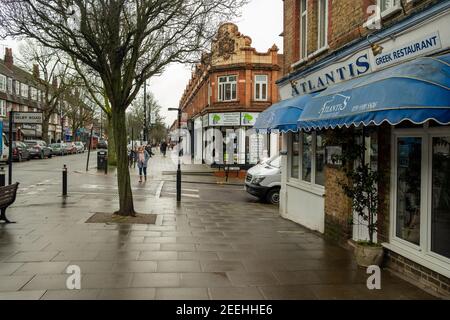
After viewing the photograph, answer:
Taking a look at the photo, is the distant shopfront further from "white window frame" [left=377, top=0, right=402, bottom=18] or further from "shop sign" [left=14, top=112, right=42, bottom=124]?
"white window frame" [left=377, top=0, right=402, bottom=18]

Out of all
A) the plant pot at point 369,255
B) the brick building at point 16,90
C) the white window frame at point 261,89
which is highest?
the brick building at point 16,90

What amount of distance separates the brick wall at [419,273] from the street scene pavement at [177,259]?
0.16 meters

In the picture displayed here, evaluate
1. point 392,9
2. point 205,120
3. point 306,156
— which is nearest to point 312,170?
point 306,156

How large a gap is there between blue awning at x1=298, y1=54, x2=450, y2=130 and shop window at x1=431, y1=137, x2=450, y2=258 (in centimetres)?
97

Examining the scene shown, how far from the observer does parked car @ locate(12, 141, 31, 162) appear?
32.0 meters

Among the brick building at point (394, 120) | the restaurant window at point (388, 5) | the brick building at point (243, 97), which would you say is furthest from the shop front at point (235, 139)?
the restaurant window at point (388, 5)

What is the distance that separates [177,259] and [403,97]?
3975mm

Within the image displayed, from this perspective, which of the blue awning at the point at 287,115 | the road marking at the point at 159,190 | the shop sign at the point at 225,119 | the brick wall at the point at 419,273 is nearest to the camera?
the brick wall at the point at 419,273

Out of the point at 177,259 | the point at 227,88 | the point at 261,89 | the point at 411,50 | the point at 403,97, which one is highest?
the point at 227,88

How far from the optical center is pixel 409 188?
245 inches

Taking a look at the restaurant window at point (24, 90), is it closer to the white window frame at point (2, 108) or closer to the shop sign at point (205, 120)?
the white window frame at point (2, 108)

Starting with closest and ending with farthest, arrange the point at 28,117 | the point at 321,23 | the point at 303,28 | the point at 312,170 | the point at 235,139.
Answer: the point at 312,170, the point at 321,23, the point at 303,28, the point at 28,117, the point at 235,139

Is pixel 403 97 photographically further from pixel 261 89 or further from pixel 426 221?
pixel 261 89

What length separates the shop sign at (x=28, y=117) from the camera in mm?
12648
